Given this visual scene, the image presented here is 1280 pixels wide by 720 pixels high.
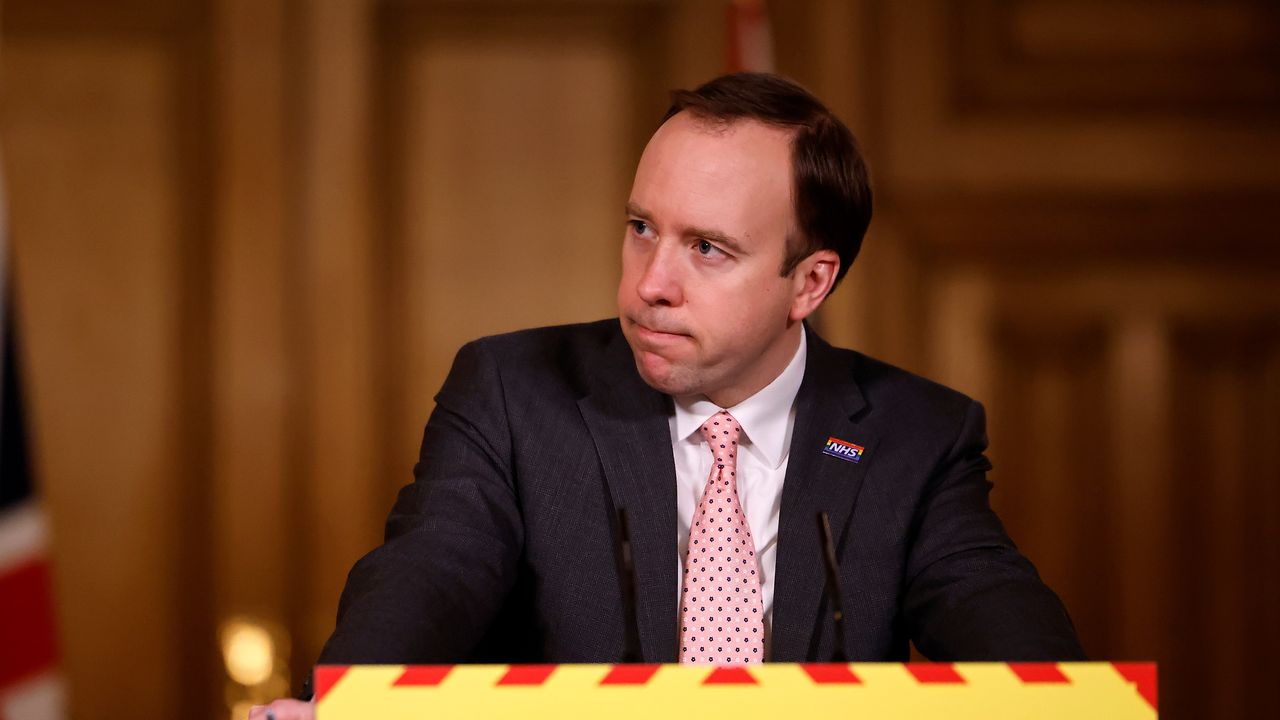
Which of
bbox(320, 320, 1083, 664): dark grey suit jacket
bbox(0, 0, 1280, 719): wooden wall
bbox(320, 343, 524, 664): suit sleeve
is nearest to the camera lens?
bbox(320, 343, 524, 664): suit sleeve

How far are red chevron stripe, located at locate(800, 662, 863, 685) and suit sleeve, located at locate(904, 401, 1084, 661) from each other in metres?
0.49

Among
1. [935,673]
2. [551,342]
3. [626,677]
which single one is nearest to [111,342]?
[551,342]

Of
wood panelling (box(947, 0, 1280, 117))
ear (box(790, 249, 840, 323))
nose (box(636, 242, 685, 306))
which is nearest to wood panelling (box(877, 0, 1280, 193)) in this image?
wood panelling (box(947, 0, 1280, 117))

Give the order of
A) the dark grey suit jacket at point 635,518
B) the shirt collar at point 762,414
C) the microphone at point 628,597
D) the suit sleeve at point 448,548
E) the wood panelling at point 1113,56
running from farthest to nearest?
the wood panelling at point 1113,56, the shirt collar at point 762,414, the dark grey suit jacket at point 635,518, the suit sleeve at point 448,548, the microphone at point 628,597

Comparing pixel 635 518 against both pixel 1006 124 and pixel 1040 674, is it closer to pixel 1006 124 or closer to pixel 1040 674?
pixel 1040 674

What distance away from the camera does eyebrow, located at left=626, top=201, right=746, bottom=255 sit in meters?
1.59

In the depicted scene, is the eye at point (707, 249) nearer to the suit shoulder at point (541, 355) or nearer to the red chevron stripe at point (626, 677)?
the suit shoulder at point (541, 355)

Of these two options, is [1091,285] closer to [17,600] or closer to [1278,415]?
[1278,415]

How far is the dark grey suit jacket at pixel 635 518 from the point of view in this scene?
1.54 meters

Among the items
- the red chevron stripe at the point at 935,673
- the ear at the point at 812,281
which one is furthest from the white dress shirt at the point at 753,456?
the red chevron stripe at the point at 935,673

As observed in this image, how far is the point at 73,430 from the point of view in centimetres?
314

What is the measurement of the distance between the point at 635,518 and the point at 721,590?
149 mm

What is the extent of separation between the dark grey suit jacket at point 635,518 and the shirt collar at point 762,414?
0.10 feet

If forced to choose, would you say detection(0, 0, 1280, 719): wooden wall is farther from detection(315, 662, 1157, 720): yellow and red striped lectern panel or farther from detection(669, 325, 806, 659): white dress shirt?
detection(315, 662, 1157, 720): yellow and red striped lectern panel
